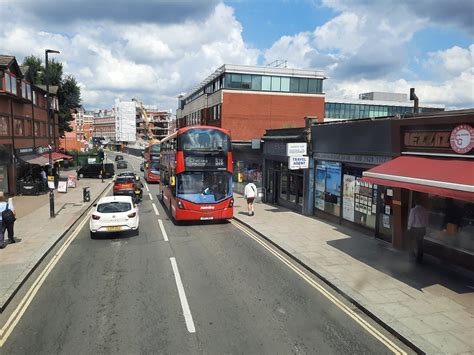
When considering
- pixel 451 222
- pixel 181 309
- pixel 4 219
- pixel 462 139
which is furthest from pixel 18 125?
pixel 462 139

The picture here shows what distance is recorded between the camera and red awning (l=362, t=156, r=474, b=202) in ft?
30.7

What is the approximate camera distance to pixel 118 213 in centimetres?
1554

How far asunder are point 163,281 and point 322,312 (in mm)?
4128

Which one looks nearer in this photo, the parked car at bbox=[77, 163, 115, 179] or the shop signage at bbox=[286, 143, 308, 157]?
the shop signage at bbox=[286, 143, 308, 157]

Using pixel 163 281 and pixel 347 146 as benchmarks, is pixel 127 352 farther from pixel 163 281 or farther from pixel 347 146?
pixel 347 146

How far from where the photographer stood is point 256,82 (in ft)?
171

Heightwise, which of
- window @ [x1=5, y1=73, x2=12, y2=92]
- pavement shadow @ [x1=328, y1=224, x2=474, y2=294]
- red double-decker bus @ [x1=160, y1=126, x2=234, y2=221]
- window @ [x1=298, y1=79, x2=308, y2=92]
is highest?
window @ [x1=298, y1=79, x2=308, y2=92]

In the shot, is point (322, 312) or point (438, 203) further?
point (438, 203)

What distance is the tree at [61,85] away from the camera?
4988 cm

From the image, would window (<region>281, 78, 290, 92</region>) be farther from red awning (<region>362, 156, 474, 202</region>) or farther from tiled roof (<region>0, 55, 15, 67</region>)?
red awning (<region>362, 156, 474, 202</region>)

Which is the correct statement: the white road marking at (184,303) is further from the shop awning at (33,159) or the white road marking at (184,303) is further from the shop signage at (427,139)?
the shop awning at (33,159)

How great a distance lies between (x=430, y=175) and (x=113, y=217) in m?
11.0

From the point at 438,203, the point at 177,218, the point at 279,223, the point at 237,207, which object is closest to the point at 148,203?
the point at 237,207

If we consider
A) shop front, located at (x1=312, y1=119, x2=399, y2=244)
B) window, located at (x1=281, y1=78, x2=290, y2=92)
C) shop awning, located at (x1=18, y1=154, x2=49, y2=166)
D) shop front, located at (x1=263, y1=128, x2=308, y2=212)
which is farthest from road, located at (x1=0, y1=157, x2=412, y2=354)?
window, located at (x1=281, y1=78, x2=290, y2=92)
